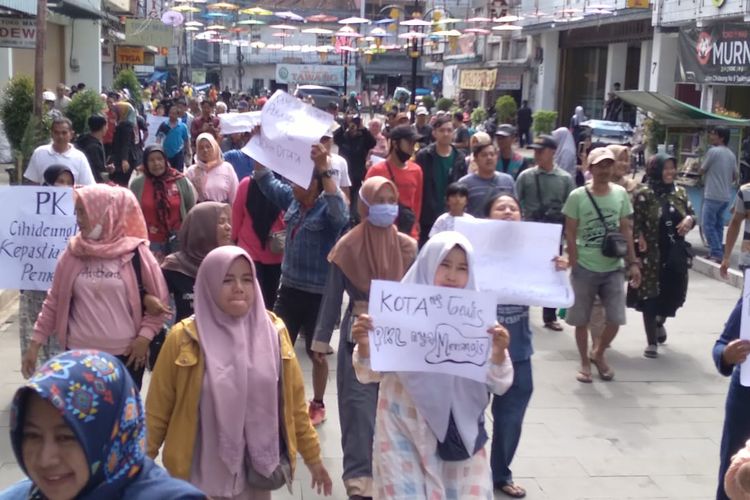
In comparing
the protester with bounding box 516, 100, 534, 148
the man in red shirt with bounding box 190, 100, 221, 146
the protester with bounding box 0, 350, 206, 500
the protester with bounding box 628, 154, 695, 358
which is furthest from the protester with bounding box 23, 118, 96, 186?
the protester with bounding box 516, 100, 534, 148

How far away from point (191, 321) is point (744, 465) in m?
1.99

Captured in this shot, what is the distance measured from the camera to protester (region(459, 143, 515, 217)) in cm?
776

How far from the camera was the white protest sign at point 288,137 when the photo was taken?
624 centimetres

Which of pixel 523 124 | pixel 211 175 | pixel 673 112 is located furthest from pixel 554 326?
pixel 523 124

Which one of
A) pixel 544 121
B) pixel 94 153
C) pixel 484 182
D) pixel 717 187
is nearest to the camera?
pixel 484 182

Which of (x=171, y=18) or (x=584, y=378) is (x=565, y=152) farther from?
(x=171, y=18)

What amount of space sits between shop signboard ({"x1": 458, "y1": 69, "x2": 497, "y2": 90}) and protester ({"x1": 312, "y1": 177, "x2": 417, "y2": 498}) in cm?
3890

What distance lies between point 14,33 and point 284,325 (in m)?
15.8

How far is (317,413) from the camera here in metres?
6.51

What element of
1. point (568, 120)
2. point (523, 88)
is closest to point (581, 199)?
point (568, 120)

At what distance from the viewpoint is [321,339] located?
5492 millimetres

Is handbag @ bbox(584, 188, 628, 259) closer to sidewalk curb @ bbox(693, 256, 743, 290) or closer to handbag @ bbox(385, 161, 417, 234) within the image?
handbag @ bbox(385, 161, 417, 234)

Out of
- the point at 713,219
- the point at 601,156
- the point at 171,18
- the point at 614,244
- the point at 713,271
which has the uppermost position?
the point at 171,18

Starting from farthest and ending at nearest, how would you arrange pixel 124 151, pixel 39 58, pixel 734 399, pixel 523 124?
pixel 523 124, pixel 124 151, pixel 39 58, pixel 734 399
